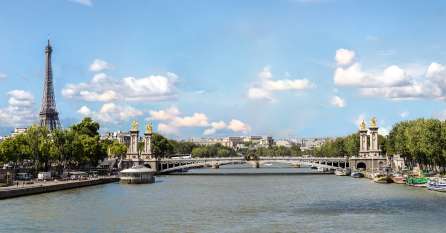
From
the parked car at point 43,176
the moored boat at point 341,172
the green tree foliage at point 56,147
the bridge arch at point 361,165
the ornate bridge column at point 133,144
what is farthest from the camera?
the ornate bridge column at point 133,144

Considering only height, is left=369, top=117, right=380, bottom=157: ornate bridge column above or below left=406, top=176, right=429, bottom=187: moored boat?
above

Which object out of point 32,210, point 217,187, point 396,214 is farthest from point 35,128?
point 396,214

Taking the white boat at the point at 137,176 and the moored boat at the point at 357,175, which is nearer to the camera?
the white boat at the point at 137,176

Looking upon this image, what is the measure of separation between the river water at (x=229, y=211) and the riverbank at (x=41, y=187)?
1014 millimetres

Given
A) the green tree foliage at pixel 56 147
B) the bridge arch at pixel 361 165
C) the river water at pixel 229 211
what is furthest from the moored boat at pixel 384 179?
the green tree foliage at pixel 56 147

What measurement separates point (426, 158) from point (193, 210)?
46875mm

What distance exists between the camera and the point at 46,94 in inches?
5079

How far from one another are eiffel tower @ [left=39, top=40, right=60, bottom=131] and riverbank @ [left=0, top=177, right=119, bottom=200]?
4075cm

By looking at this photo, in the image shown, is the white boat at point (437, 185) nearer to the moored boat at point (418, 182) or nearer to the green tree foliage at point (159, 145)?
the moored boat at point (418, 182)

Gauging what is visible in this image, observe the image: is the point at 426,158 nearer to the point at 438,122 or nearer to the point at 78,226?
the point at 438,122

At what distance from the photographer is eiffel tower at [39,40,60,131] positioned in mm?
128500

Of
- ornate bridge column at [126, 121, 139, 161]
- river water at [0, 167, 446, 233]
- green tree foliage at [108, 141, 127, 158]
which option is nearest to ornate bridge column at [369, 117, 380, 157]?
ornate bridge column at [126, 121, 139, 161]

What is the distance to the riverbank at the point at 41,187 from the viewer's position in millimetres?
61694

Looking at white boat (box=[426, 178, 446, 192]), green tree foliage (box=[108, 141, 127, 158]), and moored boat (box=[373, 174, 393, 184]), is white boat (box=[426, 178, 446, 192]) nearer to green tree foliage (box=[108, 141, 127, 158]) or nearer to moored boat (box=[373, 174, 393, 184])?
moored boat (box=[373, 174, 393, 184])
